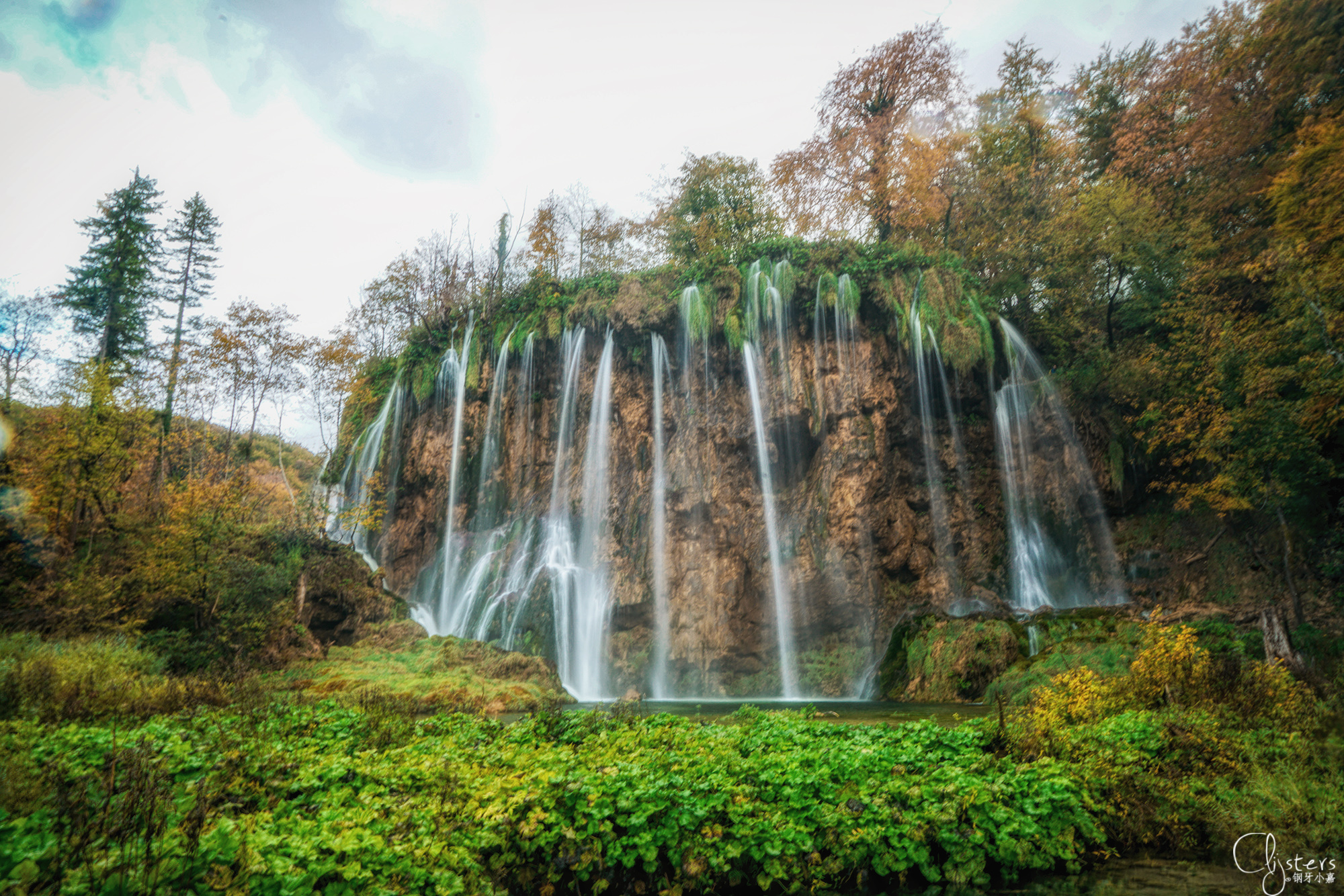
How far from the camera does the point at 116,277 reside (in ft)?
103

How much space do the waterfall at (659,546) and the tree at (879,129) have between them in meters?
9.73

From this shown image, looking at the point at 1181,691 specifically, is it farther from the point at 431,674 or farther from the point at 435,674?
the point at 431,674

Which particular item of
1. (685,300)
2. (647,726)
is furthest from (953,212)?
(647,726)

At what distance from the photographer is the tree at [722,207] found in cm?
3256

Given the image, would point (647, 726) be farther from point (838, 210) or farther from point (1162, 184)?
point (1162, 184)

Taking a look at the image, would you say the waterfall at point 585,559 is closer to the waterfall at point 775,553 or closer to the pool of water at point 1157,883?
the waterfall at point 775,553

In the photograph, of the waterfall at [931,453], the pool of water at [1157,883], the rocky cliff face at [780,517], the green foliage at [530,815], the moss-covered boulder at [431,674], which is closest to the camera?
the green foliage at [530,815]

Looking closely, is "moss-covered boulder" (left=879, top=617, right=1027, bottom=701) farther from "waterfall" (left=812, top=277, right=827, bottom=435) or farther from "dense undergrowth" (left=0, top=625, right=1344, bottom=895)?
"dense undergrowth" (left=0, top=625, right=1344, bottom=895)

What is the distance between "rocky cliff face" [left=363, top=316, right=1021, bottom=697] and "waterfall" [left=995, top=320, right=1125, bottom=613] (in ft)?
1.99

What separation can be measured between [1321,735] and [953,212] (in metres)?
26.6

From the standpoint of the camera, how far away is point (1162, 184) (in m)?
24.8

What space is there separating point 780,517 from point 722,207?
17.5 metres

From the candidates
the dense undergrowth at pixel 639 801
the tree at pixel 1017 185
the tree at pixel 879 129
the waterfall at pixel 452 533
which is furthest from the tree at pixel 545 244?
the dense undergrowth at pixel 639 801

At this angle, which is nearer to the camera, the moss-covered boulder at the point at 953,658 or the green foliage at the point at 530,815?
the green foliage at the point at 530,815
